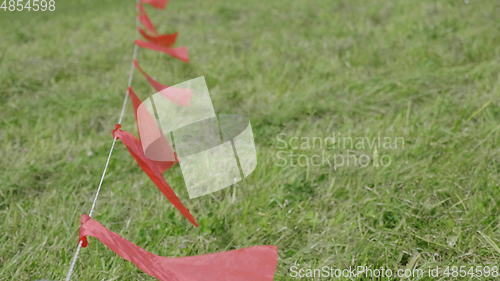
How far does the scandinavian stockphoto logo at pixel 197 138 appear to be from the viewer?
2.12 m

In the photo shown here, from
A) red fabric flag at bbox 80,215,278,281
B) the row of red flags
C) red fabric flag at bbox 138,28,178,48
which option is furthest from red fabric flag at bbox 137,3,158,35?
red fabric flag at bbox 80,215,278,281

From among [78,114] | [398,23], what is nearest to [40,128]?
[78,114]

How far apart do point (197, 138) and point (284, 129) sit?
1.46 feet

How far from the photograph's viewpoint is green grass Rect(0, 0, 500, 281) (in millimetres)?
1781

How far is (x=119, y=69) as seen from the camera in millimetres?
3418

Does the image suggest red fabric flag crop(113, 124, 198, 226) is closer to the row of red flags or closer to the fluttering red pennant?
the row of red flags

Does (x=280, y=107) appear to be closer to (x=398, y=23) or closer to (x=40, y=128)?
(x=40, y=128)

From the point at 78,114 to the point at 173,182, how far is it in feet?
3.11
